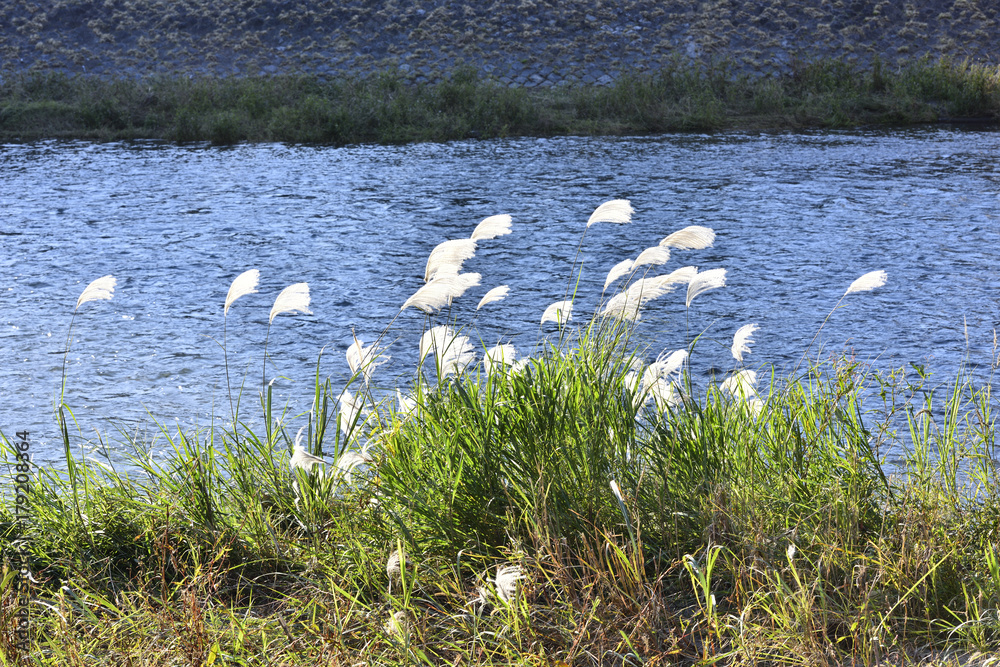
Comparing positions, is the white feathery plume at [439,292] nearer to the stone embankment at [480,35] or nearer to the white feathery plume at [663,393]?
the white feathery plume at [663,393]

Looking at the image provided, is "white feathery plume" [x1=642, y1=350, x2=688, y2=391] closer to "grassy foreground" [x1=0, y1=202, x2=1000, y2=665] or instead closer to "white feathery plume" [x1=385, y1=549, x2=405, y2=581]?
"grassy foreground" [x1=0, y1=202, x2=1000, y2=665]

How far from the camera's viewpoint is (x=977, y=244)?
348 inches

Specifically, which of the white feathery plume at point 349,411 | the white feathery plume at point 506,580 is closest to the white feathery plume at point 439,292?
the white feathery plume at point 349,411

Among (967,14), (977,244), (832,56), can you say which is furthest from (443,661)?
(967,14)

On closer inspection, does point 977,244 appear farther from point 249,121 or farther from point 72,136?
point 72,136

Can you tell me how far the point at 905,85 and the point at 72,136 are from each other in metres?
17.9

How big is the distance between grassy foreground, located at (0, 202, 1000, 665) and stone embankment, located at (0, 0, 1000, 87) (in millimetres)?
20573

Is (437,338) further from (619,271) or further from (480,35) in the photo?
(480,35)

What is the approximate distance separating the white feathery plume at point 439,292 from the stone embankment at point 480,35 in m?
20.6

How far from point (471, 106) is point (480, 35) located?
7.04m

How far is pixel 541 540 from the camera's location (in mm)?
2529

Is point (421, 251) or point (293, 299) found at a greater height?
point (293, 299)

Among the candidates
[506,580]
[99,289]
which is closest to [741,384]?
[506,580]

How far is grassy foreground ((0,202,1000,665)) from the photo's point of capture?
7.78ft
